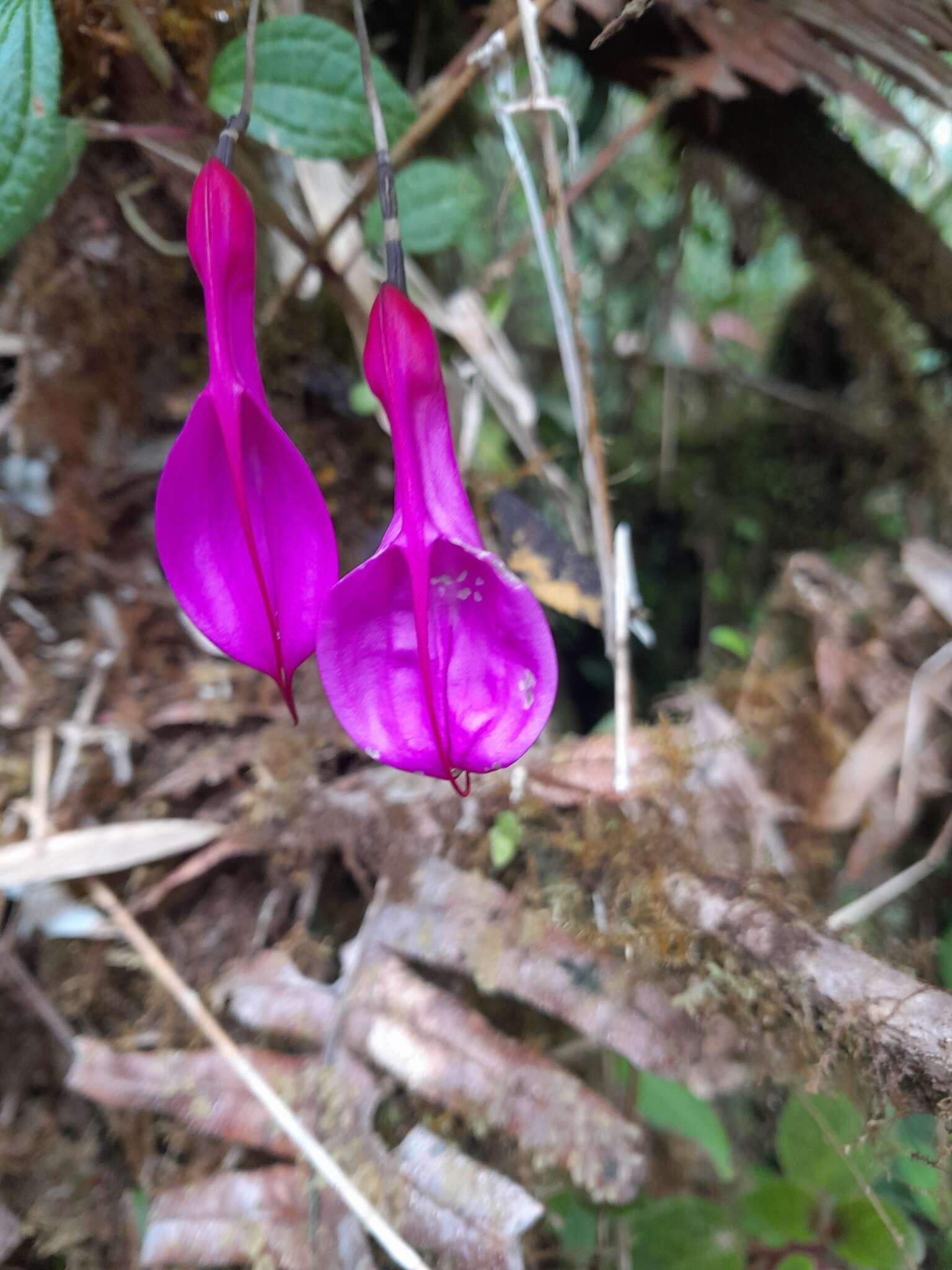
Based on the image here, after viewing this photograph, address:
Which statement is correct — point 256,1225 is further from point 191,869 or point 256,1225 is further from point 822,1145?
point 822,1145

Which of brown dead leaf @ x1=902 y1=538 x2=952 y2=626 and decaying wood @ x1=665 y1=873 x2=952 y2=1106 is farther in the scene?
brown dead leaf @ x1=902 y1=538 x2=952 y2=626

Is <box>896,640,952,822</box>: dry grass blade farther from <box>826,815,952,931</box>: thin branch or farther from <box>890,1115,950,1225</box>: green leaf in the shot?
<box>890,1115,950,1225</box>: green leaf

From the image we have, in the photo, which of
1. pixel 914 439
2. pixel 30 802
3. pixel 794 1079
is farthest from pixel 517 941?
pixel 914 439

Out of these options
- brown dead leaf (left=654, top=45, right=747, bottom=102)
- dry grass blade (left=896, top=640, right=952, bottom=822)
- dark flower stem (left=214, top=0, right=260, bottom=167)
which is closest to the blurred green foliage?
dry grass blade (left=896, top=640, right=952, bottom=822)

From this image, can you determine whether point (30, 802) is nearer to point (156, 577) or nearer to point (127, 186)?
point (156, 577)

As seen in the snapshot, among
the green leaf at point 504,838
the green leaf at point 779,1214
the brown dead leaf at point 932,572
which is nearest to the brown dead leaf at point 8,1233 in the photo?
the green leaf at point 504,838

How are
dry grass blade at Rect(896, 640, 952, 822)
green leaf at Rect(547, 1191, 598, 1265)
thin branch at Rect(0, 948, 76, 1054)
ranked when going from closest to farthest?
1. green leaf at Rect(547, 1191, 598, 1265)
2. thin branch at Rect(0, 948, 76, 1054)
3. dry grass blade at Rect(896, 640, 952, 822)
